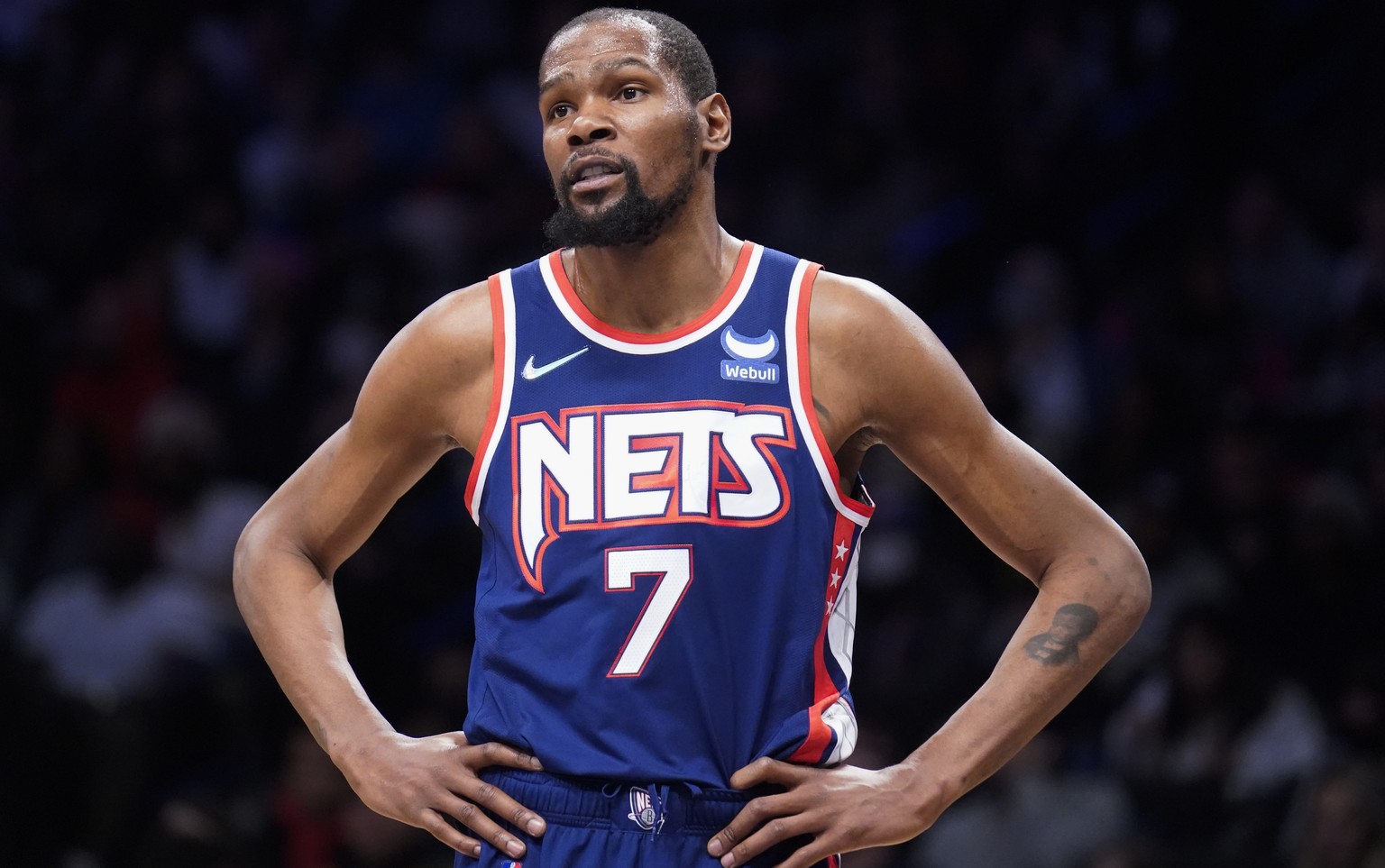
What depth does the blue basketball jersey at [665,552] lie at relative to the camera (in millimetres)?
2754

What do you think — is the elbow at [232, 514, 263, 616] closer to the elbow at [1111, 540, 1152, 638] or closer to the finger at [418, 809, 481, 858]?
the finger at [418, 809, 481, 858]

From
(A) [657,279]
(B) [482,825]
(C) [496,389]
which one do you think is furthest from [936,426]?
(B) [482,825]

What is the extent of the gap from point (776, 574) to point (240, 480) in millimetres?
5212

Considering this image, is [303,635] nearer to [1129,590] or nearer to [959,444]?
[959,444]

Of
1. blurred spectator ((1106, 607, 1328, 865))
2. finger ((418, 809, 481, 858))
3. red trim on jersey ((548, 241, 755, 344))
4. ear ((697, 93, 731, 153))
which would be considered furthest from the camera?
blurred spectator ((1106, 607, 1328, 865))

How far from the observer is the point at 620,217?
9.52 feet

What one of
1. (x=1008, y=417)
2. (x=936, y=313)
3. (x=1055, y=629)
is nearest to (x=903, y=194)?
(x=936, y=313)

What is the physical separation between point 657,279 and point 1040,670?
940 millimetres

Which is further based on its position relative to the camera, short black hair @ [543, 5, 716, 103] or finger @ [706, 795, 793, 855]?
short black hair @ [543, 5, 716, 103]

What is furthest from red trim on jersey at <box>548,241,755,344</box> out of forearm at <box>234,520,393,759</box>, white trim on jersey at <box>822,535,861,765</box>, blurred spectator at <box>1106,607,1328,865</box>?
blurred spectator at <box>1106,607,1328,865</box>

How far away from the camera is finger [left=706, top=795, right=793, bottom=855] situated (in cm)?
272

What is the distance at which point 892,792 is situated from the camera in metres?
2.80

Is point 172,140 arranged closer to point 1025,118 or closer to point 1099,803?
point 1025,118

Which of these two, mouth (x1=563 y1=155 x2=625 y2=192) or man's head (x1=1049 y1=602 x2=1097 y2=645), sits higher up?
mouth (x1=563 y1=155 x2=625 y2=192)
